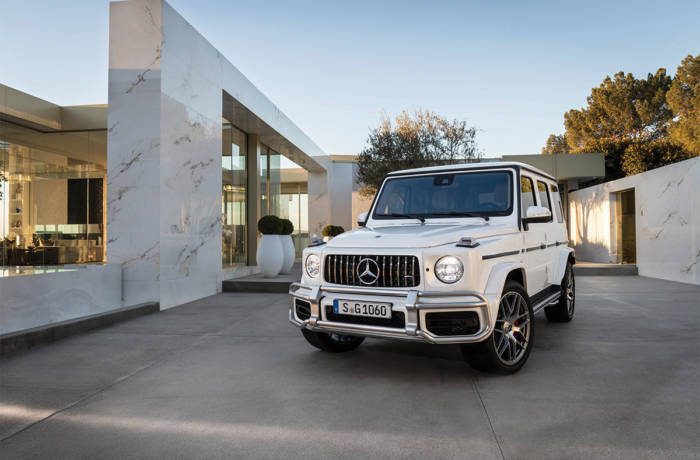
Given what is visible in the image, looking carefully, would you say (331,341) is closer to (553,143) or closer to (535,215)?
(535,215)

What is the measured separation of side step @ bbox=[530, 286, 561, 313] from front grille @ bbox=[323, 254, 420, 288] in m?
1.45

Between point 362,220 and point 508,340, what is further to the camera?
point 362,220

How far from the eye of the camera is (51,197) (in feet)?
42.2

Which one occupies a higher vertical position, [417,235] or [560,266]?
[417,235]

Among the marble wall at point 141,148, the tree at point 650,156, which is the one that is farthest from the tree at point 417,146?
the marble wall at point 141,148

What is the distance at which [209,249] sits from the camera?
31.0ft

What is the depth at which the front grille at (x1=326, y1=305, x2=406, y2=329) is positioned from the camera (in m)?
3.53

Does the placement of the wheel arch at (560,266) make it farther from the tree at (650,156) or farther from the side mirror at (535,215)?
→ the tree at (650,156)

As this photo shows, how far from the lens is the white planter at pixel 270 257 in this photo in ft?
36.0

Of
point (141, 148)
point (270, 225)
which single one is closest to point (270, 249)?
point (270, 225)

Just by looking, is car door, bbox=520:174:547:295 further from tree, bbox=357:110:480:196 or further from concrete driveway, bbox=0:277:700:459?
tree, bbox=357:110:480:196

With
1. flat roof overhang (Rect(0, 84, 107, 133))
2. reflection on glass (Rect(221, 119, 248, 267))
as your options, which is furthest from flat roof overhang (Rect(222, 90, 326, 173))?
flat roof overhang (Rect(0, 84, 107, 133))

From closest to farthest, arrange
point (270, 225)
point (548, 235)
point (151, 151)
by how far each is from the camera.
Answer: point (548, 235) < point (151, 151) < point (270, 225)

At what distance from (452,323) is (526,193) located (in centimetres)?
203
